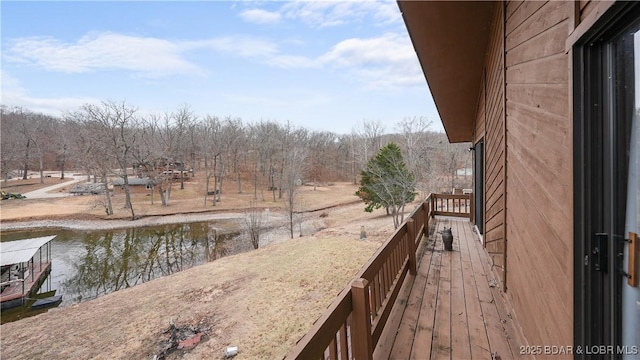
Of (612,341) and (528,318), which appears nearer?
(612,341)

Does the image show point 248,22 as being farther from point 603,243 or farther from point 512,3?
point 603,243

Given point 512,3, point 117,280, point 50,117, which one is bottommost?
point 117,280

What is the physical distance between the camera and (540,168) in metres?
1.60

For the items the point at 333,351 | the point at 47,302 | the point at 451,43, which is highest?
the point at 451,43

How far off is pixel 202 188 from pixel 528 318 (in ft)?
101

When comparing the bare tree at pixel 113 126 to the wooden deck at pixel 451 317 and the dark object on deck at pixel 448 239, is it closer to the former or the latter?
the dark object on deck at pixel 448 239

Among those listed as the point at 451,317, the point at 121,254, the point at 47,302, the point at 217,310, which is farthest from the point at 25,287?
the point at 451,317

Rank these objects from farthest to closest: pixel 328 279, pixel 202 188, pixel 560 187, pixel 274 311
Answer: pixel 202 188, pixel 328 279, pixel 274 311, pixel 560 187

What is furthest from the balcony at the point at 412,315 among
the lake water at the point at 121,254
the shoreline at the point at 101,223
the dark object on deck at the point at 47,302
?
the shoreline at the point at 101,223

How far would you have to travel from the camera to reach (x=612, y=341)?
1.01 meters

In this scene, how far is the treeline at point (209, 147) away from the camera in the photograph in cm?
2117

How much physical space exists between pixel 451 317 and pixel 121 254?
1575cm

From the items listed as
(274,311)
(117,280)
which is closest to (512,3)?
(274,311)

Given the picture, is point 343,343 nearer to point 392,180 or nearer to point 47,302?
point 47,302
